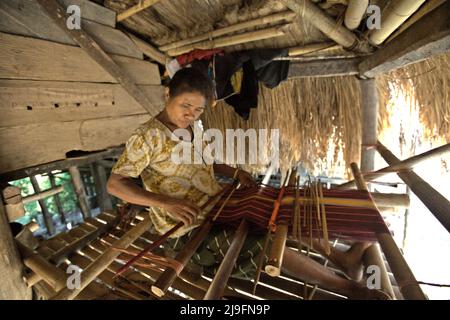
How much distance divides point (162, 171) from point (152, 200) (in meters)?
0.29

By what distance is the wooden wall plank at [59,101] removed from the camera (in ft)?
4.97

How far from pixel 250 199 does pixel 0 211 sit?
1367 mm

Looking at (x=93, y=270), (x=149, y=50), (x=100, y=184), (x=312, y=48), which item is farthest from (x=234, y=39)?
(x=100, y=184)

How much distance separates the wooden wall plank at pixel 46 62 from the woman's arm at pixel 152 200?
107 centimetres

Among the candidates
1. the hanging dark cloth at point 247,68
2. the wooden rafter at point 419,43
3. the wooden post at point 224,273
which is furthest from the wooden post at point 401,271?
the hanging dark cloth at point 247,68

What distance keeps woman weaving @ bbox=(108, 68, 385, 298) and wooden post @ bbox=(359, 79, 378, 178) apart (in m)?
1.20

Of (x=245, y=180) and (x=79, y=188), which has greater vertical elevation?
(x=245, y=180)

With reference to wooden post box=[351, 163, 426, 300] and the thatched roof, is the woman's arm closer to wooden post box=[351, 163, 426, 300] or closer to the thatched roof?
wooden post box=[351, 163, 426, 300]

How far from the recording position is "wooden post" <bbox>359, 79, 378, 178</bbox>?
2.17 meters

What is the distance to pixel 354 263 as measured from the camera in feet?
4.64

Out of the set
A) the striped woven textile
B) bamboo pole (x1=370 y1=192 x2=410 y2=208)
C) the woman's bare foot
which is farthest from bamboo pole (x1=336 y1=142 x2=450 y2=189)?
the woman's bare foot

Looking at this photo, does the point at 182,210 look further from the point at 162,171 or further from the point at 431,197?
the point at 431,197

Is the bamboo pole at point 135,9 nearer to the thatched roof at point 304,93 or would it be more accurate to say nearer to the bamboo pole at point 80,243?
the thatched roof at point 304,93
